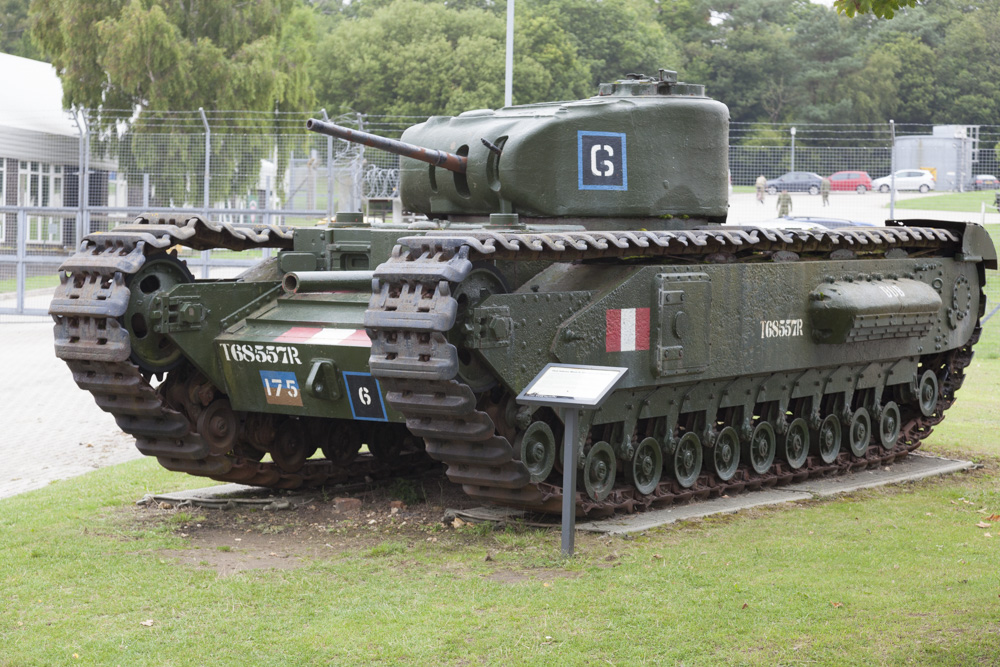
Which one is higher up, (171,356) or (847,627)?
(171,356)

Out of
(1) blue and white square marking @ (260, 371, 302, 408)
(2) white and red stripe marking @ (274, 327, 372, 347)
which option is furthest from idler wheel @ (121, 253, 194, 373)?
(2) white and red stripe marking @ (274, 327, 372, 347)

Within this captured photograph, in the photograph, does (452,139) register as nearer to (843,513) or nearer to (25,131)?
(843,513)

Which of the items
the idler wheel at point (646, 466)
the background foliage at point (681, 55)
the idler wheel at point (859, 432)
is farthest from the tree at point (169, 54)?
the idler wheel at point (646, 466)

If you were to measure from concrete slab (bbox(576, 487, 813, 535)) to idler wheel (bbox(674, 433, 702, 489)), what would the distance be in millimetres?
213

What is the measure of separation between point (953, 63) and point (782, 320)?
55.3 meters

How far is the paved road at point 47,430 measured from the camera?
12.5m

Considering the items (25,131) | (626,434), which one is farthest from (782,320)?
Result: (25,131)

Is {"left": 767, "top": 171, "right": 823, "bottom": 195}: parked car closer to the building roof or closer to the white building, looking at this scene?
the white building

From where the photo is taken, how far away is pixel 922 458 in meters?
13.3

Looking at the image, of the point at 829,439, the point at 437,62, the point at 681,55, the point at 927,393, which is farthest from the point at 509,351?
the point at 681,55

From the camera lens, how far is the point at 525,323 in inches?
364

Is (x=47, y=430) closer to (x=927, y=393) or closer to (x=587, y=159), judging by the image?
(x=587, y=159)

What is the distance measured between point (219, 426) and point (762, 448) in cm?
456

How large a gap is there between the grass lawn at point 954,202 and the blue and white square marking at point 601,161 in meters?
15.2
